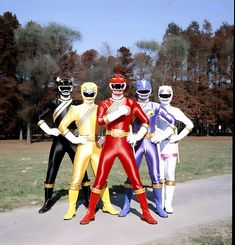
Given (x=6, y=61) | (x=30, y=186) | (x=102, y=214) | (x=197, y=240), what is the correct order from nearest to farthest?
1. (x=197, y=240)
2. (x=102, y=214)
3. (x=30, y=186)
4. (x=6, y=61)

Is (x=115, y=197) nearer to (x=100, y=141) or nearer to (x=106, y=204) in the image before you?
(x=106, y=204)

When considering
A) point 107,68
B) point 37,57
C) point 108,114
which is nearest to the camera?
point 108,114

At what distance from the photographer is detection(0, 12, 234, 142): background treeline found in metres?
32.4

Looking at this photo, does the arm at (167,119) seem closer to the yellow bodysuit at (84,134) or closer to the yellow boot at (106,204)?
the yellow bodysuit at (84,134)

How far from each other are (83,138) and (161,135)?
4.22 feet

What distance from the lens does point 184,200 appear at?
7480 mm

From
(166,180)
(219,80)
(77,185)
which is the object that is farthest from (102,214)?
(219,80)

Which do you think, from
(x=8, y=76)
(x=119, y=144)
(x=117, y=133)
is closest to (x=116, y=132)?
(x=117, y=133)

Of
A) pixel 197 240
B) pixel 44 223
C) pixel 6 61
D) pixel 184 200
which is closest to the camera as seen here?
pixel 197 240

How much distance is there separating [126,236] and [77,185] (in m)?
1.30

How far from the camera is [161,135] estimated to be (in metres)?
6.33

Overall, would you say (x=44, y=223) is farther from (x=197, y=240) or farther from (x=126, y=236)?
(x=197, y=240)

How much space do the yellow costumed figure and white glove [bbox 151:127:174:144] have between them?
0.89 metres

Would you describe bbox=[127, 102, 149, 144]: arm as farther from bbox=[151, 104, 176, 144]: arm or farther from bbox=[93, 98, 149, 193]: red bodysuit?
bbox=[151, 104, 176, 144]: arm
